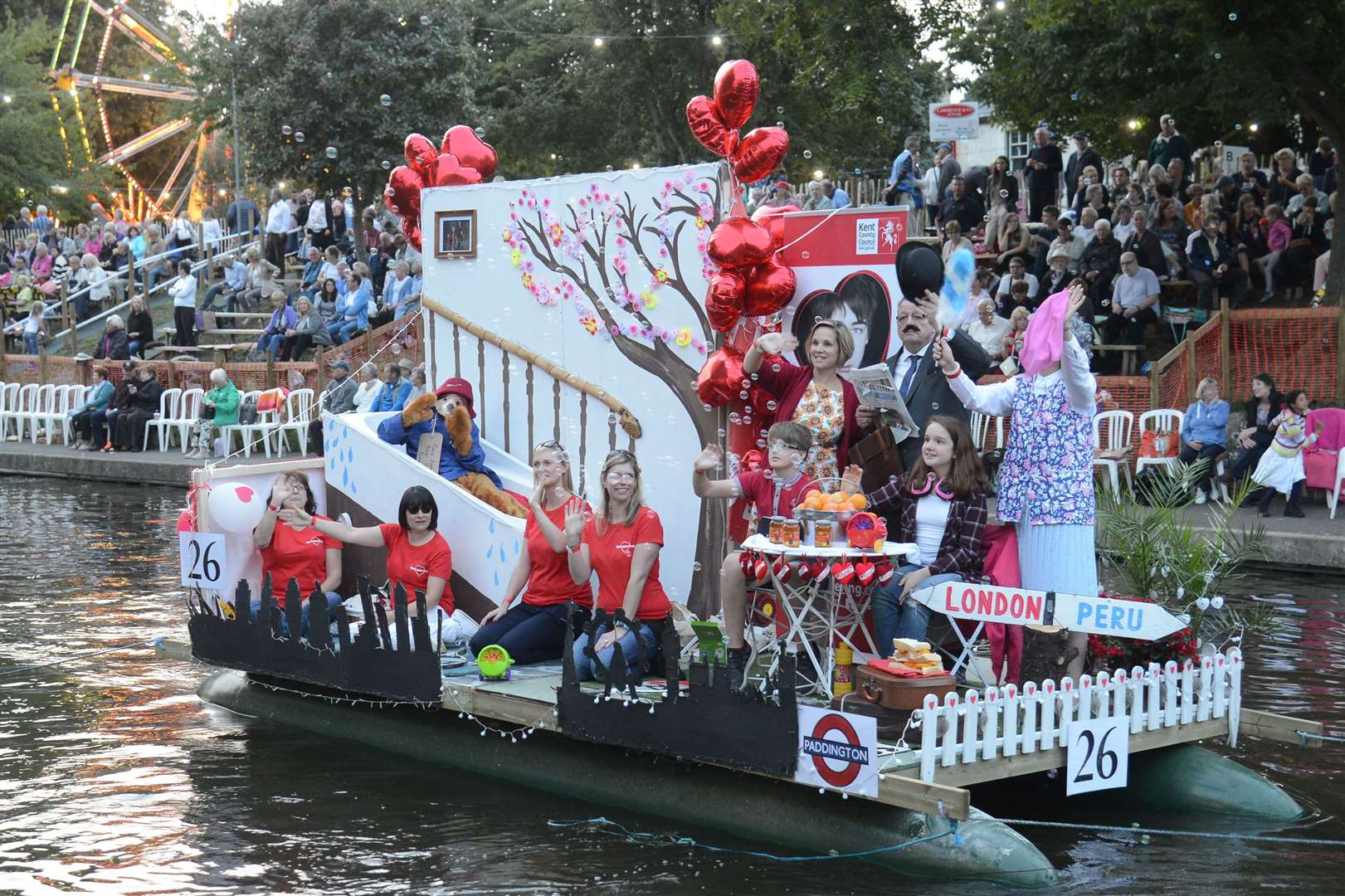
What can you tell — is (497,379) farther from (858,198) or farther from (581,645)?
(858,198)

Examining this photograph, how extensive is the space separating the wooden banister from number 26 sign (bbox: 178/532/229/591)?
6.06ft

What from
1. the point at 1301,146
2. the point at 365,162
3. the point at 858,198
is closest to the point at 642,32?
the point at 365,162

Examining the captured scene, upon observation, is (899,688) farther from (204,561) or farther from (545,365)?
(204,561)

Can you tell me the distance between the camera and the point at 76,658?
34.7ft

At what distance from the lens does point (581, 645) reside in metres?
7.45

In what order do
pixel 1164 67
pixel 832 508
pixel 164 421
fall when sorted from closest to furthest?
pixel 832 508 → pixel 1164 67 → pixel 164 421

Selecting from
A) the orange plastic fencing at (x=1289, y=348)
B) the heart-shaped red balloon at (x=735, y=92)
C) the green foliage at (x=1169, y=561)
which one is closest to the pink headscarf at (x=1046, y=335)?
the green foliage at (x=1169, y=561)

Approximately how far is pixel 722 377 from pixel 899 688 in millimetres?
2013

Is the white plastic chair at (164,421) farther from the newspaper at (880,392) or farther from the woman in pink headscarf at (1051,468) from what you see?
the woman in pink headscarf at (1051,468)

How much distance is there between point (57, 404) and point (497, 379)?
18012 mm

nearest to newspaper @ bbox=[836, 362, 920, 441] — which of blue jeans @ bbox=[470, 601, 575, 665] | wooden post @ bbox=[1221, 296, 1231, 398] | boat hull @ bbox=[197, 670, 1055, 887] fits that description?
boat hull @ bbox=[197, 670, 1055, 887]

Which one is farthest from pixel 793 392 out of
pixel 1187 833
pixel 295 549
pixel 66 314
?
pixel 66 314

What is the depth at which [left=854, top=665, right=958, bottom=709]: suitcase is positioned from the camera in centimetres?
658

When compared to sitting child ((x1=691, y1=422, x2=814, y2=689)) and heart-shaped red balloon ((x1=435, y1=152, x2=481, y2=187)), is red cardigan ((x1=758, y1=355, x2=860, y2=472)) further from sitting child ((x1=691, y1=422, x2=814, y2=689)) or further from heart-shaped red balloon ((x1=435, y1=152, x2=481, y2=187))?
heart-shaped red balloon ((x1=435, y1=152, x2=481, y2=187))
